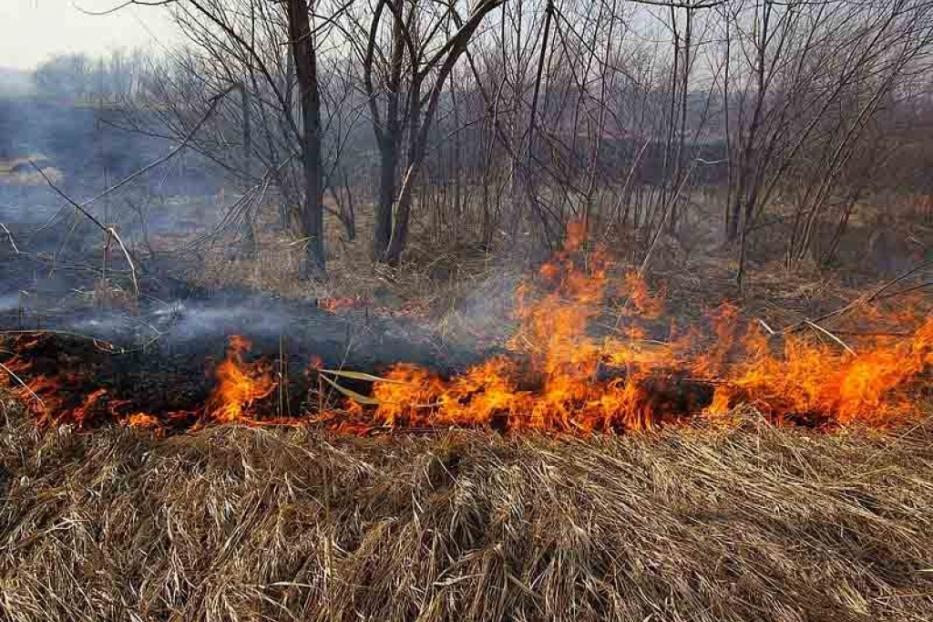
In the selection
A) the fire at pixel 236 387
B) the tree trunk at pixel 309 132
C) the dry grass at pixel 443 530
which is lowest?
the dry grass at pixel 443 530

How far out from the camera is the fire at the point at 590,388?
3678mm

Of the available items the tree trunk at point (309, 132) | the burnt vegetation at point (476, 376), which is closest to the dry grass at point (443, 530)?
the burnt vegetation at point (476, 376)

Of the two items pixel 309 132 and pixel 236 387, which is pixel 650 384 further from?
pixel 309 132

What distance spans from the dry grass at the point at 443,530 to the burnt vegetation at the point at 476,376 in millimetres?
16

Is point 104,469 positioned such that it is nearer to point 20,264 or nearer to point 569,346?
point 569,346

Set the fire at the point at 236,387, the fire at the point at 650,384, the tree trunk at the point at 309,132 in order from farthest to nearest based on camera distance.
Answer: the tree trunk at the point at 309,132
the fire at the point at 650,384
the fire at the point at 236,387

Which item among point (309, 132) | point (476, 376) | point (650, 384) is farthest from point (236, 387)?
point (309, 132)

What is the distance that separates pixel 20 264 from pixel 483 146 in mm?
7041

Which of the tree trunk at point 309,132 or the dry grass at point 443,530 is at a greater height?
the tree trunk at point 309,132

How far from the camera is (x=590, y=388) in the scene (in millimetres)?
4141

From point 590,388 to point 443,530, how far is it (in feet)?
6.45

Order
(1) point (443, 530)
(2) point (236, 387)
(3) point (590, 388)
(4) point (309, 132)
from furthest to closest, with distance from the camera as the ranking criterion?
(4) point (309, 132) → (3) point (590, 388) → (2) point (236, 387) → (1) point (443, 530)

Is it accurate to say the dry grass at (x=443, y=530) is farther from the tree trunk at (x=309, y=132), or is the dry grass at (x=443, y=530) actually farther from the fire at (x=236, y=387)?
the tree trunk at (x=309, y=132)

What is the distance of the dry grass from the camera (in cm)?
227
